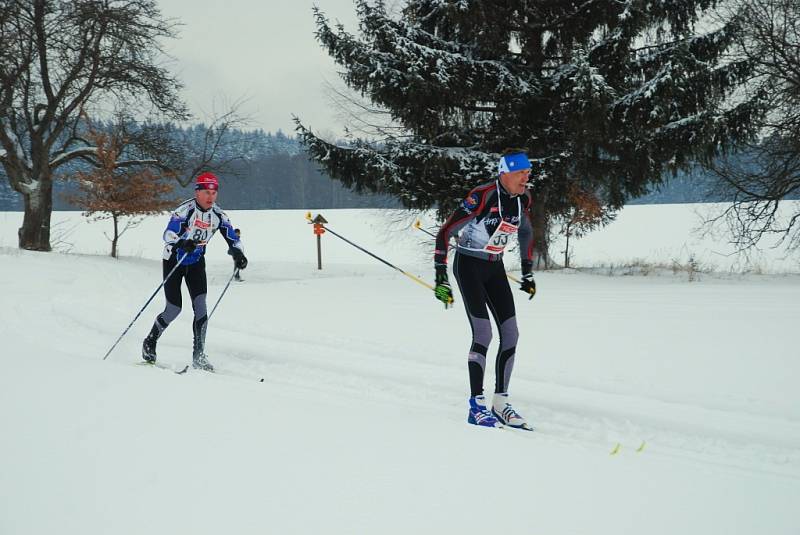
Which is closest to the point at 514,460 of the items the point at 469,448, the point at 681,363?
the point at 469,448

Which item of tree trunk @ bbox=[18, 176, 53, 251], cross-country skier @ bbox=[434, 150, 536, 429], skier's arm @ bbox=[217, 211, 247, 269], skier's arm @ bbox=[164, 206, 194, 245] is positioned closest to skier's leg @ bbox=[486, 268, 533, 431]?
cross-country skier @ bbox=[434, 150, 536, 429]

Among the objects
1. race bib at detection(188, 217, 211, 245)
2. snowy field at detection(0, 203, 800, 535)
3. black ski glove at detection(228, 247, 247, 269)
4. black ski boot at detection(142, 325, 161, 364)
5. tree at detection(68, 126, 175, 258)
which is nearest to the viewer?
snowy field at detection(0, 203, 800, 535)

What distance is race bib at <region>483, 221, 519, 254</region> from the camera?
4.64 meters

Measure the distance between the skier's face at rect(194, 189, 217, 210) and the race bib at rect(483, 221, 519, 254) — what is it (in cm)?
322

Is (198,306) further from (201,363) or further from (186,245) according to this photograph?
(186,245)

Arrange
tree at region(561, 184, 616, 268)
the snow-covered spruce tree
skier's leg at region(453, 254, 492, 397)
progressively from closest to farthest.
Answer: skier's leg at region(453, 254, 492, 397) → the snow-covered spruce tree → tree at region(561, 184, 616, 268)

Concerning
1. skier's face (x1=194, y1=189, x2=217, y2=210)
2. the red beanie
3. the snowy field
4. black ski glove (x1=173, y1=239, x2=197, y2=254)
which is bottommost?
the snowy field

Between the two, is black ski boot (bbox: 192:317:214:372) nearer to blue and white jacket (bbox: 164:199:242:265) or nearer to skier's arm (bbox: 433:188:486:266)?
blue and white jacket (bbox: 164:199:242:265)

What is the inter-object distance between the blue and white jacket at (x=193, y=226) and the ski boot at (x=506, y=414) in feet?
11.5

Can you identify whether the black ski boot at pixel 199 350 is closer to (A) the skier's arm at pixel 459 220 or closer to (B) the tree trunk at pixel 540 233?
(A) the skier's arm at pixel 459 220

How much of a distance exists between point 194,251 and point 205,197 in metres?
0.66

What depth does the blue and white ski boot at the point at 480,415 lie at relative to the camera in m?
4.51

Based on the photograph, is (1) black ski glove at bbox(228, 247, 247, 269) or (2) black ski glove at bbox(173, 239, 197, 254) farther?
(1) black ski glove at bbox(228, 247, 247, 269)

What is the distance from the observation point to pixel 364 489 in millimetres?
3156
